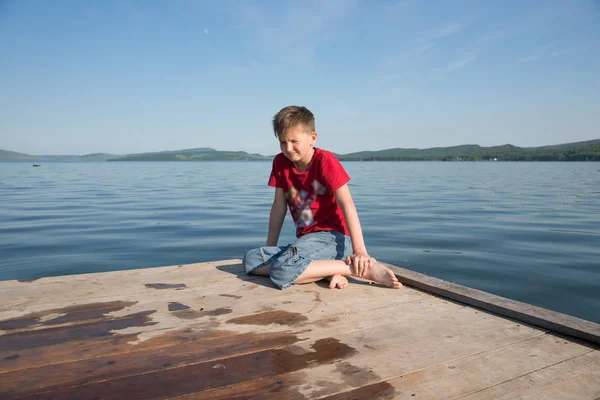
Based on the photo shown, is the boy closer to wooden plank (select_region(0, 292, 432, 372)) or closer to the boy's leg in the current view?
the boy's leg

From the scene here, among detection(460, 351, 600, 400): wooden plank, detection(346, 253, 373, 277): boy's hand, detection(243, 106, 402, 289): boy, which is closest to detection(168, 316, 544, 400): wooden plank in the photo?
detection(460, 351, 600, 400): wooden plank

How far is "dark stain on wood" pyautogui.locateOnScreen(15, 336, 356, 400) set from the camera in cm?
192

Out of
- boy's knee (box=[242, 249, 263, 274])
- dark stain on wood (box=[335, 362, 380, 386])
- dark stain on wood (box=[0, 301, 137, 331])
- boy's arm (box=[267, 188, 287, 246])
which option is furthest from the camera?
boy's arm (box=[267, 188, 287, 246])

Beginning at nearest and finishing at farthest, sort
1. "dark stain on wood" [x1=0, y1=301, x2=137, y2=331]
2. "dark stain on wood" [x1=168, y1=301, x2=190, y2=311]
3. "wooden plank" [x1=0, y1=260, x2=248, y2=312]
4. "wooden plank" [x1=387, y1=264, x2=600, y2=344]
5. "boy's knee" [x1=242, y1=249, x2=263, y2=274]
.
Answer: "wooden plank" [x1=387, y1=264, x2=600, y2=344]
"dark stain on wood" [x1=0, y1=301, x2=137, y2=331]
"dark stain on wood" [x1=168, y1=301, x2=190, y2=311]
"wooden plank" [x1=0, y1=260, x2=248, y2=312]
"boy's knee" [x1=242, y1=249, x2=263, y2=274]

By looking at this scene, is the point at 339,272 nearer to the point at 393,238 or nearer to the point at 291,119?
Answer: the point at 291,119

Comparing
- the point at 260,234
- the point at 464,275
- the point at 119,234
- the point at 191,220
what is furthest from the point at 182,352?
the point at 191,220

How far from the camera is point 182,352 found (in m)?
2.34

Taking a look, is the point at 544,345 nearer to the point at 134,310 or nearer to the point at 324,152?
the point at 324,152

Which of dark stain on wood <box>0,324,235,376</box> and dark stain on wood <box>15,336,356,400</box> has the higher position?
dark stain on wood <box>15,336,356,400</box>

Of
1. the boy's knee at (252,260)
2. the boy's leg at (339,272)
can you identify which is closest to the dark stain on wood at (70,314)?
the boy's knee at (252,260)

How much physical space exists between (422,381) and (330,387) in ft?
1.40

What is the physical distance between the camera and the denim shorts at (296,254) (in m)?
3.52

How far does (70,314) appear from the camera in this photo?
297 cm

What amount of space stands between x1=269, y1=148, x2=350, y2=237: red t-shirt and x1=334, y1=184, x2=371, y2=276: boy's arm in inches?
6.5
